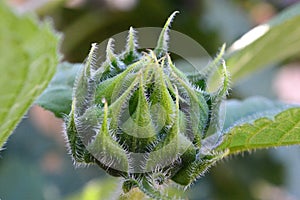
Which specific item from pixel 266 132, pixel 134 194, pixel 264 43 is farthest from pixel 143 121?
pixel 264 43

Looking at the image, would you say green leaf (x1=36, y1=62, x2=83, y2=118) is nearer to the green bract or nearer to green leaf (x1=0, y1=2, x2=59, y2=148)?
the green bract

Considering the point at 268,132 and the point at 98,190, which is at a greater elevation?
the point at 268,132

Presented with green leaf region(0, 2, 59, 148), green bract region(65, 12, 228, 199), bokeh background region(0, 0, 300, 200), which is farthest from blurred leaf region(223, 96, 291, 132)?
bokeh background region(0, 0, 300, 200)

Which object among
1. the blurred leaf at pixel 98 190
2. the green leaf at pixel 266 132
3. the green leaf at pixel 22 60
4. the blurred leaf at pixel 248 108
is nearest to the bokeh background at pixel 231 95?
the blurred leaf at pixel 98 190

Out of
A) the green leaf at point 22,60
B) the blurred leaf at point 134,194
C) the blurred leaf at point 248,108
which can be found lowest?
the blurred leaf at point 134,194

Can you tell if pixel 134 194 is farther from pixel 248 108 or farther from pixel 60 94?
pixel 248 108

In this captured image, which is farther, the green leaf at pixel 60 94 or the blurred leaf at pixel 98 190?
the blurred leaf at pixel 98 190

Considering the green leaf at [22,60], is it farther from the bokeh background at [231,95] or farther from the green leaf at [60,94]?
the bokeh background at [231,95]

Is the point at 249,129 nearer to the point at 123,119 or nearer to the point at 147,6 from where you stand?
the point at 123,119

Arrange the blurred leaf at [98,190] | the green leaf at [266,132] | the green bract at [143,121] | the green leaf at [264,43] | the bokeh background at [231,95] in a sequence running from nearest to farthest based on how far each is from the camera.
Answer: the green bract at [143,121] < the green leaf at [266,132] < the green leaf at [264,43] < the blurred leaf at [98,190] < the bokeh background at [231,95]
